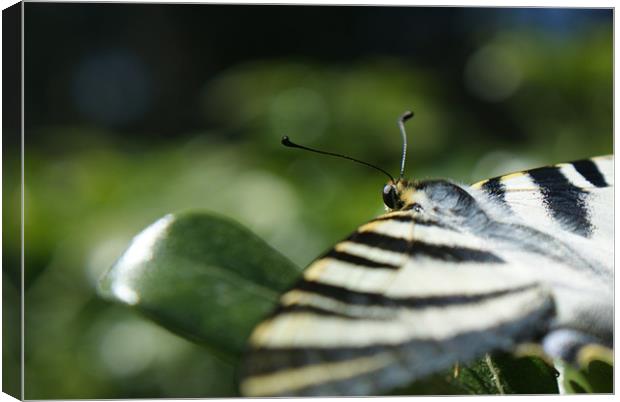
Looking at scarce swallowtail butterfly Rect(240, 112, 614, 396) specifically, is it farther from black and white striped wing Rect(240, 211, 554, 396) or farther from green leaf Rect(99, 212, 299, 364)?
green leaf Rect(99, 212, 299, 364)

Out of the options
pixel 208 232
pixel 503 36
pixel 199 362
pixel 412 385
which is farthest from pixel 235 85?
pixel 412 385

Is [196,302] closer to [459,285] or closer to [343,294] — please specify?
[343,294]

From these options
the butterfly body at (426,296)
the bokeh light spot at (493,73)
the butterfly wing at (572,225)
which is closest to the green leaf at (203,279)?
the butterfly body at (426,296)

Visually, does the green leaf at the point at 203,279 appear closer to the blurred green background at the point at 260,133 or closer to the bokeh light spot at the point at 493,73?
the blurred green background at the point at 260,133

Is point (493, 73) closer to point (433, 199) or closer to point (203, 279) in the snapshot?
point (433, 199)

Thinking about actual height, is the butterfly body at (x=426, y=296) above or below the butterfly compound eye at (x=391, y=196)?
below

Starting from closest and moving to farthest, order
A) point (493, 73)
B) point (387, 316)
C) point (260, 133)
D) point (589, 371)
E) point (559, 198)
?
point (387, 316) < point (589, 371) < point (559, 198) < point (260, 133) < point (493, 73)

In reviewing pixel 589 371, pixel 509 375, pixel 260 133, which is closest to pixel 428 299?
pixel 509 375
